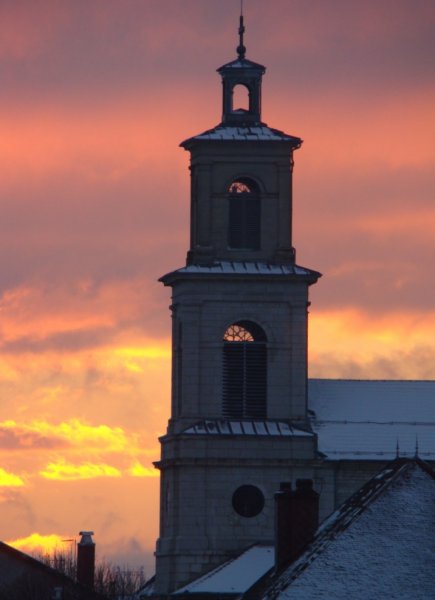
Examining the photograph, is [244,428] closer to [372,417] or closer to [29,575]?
[372,417]

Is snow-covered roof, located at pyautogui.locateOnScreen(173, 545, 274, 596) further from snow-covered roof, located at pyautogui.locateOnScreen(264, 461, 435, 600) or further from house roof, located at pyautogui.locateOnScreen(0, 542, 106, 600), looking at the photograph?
snow-covered roof, located at pyautogui.locateOnScreen(264, 461, 435, 600)

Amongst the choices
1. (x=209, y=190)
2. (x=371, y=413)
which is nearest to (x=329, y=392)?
(x=371, y=413)

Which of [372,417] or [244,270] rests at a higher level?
[244,270]

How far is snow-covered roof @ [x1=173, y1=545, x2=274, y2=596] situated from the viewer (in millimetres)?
121375

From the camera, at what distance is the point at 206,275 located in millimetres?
130000

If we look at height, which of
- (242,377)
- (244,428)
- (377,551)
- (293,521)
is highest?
(242,377)

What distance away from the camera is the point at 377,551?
267 ft

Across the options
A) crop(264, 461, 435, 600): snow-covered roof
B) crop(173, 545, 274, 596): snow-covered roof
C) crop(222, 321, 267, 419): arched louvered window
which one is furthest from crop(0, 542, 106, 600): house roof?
crop(264, 461, 435, 600): snow-covered roof

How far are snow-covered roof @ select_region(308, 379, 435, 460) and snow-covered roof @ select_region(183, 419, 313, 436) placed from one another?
1.94 meters

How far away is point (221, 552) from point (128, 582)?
53867mm

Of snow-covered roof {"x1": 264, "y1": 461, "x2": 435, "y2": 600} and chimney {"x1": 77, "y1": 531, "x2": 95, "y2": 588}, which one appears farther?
chimney {"x1": 77, "y1": 531, "x2": 95, "y2": 588}

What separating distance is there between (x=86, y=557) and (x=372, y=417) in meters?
14.2

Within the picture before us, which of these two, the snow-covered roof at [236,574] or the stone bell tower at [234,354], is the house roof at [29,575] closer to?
the snow-covered roof at [236,574]

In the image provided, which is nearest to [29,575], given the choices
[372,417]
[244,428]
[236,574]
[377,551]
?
[236,574]
